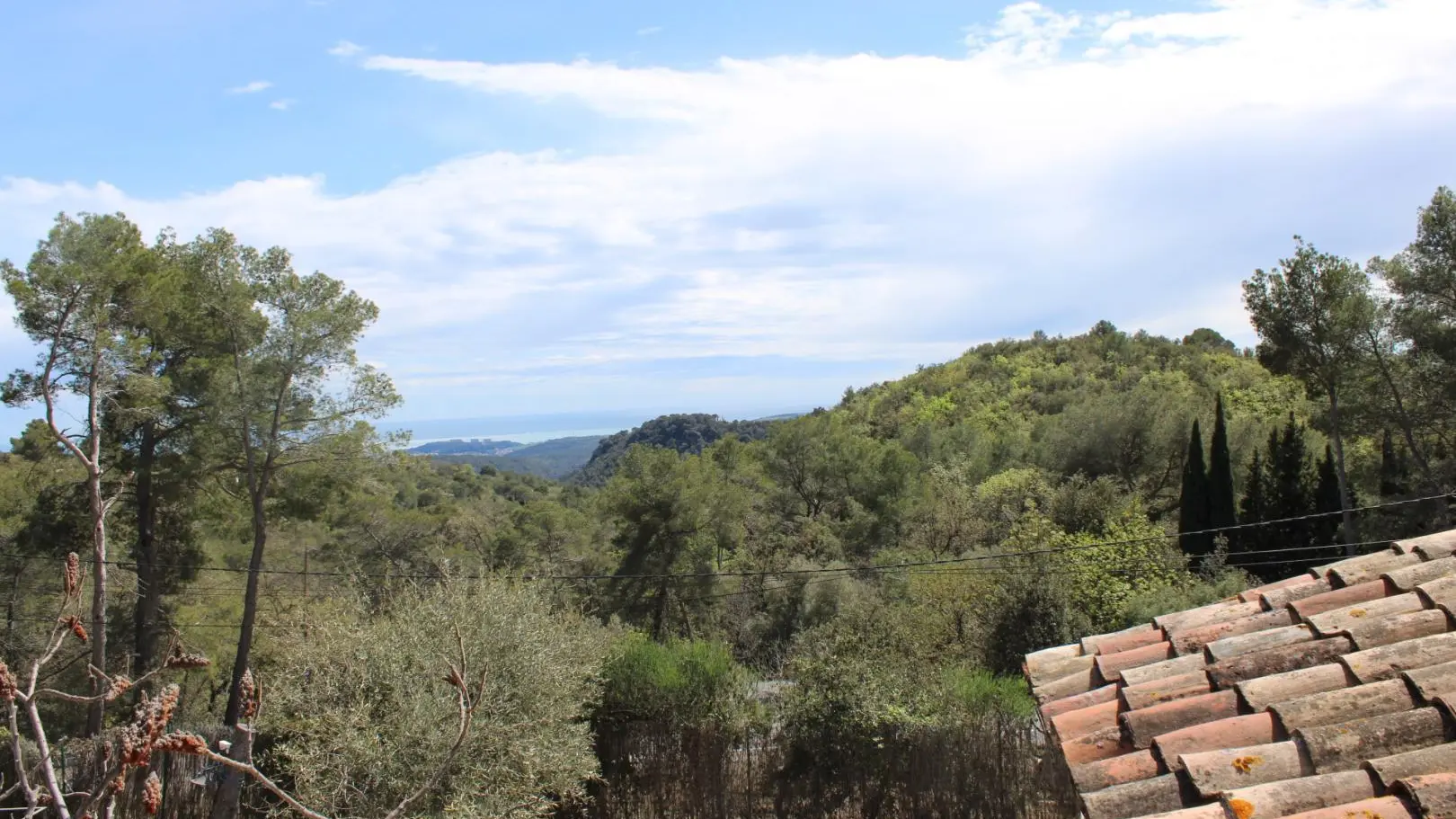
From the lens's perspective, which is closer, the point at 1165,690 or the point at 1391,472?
the point at 1165,690

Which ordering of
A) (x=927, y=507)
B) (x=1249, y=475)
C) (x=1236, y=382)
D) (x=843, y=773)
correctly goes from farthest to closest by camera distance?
(x=1236, y=382) < (x=927, y=507) < (x=1249, y=475) < (x=843, y=773)

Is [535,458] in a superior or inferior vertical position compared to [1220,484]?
superior

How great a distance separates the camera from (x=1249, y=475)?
26734mm

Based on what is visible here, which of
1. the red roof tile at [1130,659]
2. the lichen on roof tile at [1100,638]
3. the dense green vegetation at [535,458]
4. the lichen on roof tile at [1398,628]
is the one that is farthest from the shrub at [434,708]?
the dense green vegetation at [535,458]

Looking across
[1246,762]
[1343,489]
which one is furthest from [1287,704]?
[1343,489]

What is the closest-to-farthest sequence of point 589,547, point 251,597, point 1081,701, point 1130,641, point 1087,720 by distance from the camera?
point 1087,720
point 1081,701
point 1130,641
point 251,597
point 589,547

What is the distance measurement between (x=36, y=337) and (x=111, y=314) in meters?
1.17

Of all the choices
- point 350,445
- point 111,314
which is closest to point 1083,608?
point 350,445

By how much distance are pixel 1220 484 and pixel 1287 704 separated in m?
25.9

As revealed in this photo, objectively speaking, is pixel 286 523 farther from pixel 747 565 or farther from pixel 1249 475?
pixel 1249 475

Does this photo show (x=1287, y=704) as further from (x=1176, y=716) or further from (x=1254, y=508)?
(x=1254, y=508)

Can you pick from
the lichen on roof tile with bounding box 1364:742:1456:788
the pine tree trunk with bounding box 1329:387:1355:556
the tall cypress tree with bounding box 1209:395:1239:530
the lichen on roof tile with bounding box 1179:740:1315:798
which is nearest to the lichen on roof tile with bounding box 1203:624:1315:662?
the lichen on roof tile with bounding box 1179:740:1315:798

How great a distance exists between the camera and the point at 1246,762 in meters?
2.63

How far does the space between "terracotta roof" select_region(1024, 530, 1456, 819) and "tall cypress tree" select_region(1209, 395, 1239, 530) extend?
938 inches
